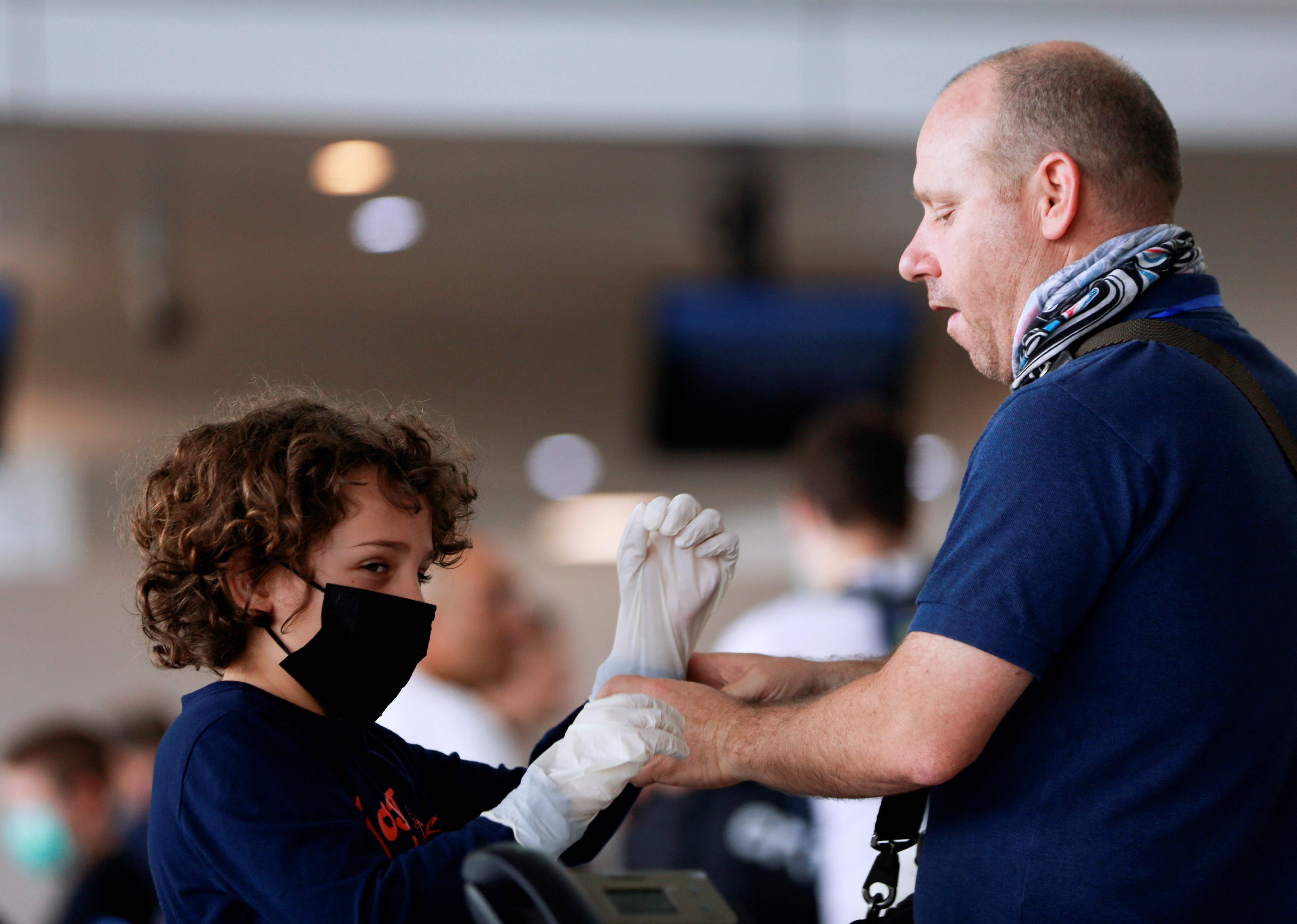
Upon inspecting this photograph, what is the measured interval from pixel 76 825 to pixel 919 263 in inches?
155

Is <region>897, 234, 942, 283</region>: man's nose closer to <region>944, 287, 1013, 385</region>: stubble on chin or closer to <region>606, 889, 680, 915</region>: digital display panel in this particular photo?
<region>944, 287, 1013, 385</region>: stubble on chin

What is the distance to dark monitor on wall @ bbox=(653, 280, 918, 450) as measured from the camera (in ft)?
17.1

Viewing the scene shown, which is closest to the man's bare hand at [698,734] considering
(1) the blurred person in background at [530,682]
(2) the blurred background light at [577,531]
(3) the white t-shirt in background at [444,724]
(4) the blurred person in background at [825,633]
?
(4) the blurred person in background at [825,633]

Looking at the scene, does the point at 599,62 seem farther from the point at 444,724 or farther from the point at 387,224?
the point at 444,724

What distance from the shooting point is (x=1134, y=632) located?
1.19 metres

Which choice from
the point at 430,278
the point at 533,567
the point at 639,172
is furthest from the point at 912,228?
the point at 533,567

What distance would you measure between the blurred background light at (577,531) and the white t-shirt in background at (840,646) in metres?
4.48

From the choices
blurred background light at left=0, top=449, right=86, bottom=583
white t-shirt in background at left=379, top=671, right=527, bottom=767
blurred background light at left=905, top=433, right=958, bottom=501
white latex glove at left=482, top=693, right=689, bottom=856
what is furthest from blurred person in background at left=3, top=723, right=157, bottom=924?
blurred background light at left=905, top=433, right=958, bottom=501

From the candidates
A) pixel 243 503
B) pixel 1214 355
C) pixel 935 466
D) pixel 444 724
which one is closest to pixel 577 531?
pixel 935 466

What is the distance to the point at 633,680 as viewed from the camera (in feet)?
4.58

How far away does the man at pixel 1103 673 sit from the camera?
1.16 metres

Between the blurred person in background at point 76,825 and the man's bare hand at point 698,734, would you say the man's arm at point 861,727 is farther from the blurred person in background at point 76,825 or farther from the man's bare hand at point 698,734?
the blurred person in background at point 76,825

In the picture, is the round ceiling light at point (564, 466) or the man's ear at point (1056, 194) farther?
the round ceiling light at point (564, 466)

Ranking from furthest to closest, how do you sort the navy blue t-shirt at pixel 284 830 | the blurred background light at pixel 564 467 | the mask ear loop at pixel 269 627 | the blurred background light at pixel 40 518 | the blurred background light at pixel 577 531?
the blurred background light at pixel 577 531
the blurred background light at pixel 564 467
the blurred background light at pixel 40 518
the mask ear loop at pixel 269 627
the navy blue t-shirt at pixel 284 830
